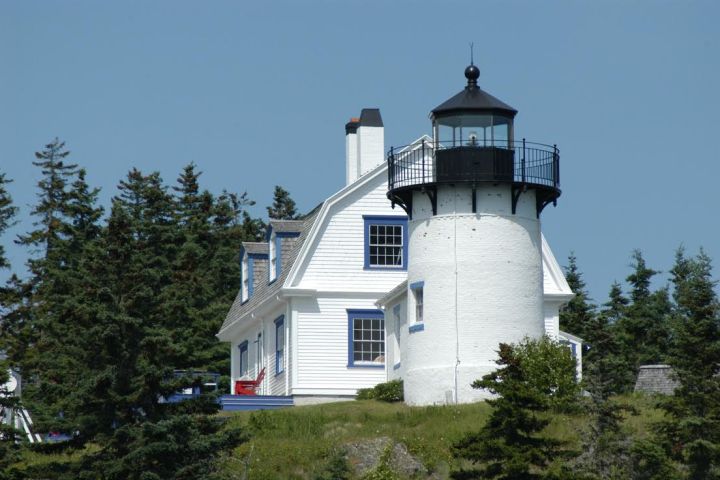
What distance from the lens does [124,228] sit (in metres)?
35.7

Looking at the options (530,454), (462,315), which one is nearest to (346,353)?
(462,315)

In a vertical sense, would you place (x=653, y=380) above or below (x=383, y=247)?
below

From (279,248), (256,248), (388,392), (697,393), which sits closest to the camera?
(697,393)

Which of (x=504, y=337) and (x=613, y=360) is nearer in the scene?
(x=504, y=337)

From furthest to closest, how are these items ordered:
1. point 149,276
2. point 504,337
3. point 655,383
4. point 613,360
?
point 613,360
point 655,383
point 504,337
point 149,276

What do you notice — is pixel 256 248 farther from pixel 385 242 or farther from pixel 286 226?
pixel 385 242

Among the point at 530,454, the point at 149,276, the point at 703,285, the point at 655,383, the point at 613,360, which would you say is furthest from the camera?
the point at 613,360

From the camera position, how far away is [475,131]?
45.5 metres

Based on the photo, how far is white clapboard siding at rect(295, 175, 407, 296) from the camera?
2039 inches

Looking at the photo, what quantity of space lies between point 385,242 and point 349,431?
11.0 meters

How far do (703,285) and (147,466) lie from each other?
11912 millimetres

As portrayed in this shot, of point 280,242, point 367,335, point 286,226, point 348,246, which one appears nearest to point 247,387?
point 280,242

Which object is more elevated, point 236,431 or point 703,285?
point 703,285

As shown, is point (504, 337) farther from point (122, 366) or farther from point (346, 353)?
point (122, 366)
